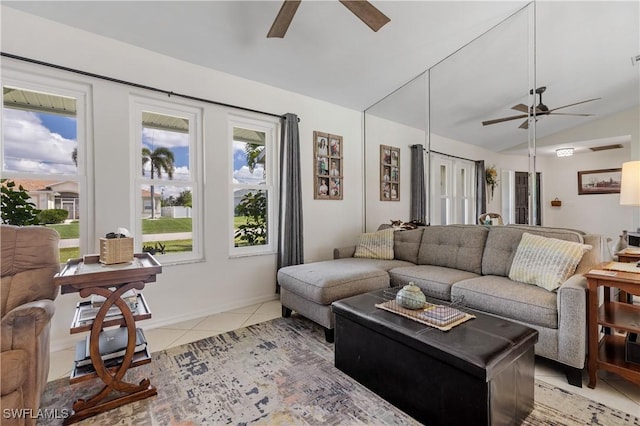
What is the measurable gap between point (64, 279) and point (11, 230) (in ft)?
1.85

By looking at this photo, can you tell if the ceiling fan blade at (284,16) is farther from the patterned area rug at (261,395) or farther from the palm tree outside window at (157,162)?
the patterned area rug at (261,395)

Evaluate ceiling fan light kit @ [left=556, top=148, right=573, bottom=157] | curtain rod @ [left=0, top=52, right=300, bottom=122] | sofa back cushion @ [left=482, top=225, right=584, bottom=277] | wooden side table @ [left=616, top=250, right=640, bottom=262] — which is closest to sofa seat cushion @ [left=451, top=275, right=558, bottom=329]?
sofa back cushion @ [left=482, top=225, right=584, bottom=277]

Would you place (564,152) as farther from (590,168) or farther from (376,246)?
(376,246)

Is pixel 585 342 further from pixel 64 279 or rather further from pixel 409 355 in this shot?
pixel 64 279

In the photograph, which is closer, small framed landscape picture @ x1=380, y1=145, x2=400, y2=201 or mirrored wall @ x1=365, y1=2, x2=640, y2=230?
mirrored wall @ x1=365, y1=2, x2=640, y2=230

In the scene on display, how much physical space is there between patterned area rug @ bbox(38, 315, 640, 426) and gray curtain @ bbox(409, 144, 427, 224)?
6.94ft

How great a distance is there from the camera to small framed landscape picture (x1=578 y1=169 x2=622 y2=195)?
7.43 feet

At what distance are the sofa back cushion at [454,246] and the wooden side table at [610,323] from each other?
1013 mm

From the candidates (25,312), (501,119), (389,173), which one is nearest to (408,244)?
(389,173)

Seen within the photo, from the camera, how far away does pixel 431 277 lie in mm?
2635

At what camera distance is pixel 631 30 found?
2.31 metres

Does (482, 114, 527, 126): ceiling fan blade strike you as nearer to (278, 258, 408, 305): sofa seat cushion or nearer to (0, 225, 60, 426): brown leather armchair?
(278, 258, 408, 305): sofa seat cushion

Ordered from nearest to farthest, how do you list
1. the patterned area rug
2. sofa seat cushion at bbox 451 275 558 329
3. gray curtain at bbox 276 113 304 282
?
1. the patterned area rug
2. sofa seat cushion at bbox 451 275 558 329
3. gray curtain at bbox 276 113 304 282

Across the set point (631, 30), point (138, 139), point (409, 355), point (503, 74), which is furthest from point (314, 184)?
point (631, 30)
